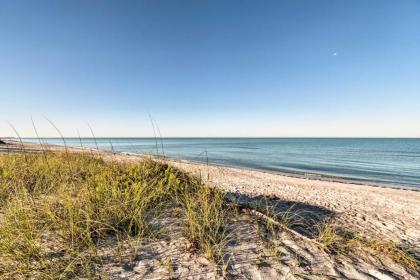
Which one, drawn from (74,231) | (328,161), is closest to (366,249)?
(74,231)

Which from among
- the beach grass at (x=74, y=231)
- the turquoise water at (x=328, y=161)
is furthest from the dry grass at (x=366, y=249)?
the turquoise water at (x=328, y=161)

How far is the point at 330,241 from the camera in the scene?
9.74 ft

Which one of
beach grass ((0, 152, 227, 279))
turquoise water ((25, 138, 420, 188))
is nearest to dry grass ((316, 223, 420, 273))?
beach grass ((0, 152, 227, 279))

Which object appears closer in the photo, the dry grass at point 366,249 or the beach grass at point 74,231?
the beach grass at point 74,231

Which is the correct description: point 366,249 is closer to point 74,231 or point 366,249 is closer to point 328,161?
point 74,231

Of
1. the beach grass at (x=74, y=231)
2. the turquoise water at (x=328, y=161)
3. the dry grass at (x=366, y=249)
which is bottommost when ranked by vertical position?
the turquoise water at (x=328, y=161)

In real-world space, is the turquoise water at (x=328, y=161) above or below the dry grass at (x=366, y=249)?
below

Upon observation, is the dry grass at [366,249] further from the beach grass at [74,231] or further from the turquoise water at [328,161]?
the turquoise water at [328,161]

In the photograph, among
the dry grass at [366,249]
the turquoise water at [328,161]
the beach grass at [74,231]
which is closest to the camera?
the beach grass at [74,231]

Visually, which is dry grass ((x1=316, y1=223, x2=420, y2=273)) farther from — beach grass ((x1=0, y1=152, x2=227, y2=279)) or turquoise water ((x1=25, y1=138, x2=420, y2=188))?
turquoise water ((x1=25, y1=138, x2=420, y2=188))

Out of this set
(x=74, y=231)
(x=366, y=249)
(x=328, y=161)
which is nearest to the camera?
(x=74, y=231)

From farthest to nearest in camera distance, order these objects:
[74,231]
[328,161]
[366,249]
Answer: [328,161] → [366,249] → [74,231]

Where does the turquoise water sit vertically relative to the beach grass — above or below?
below

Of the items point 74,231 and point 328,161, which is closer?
point 74,231
